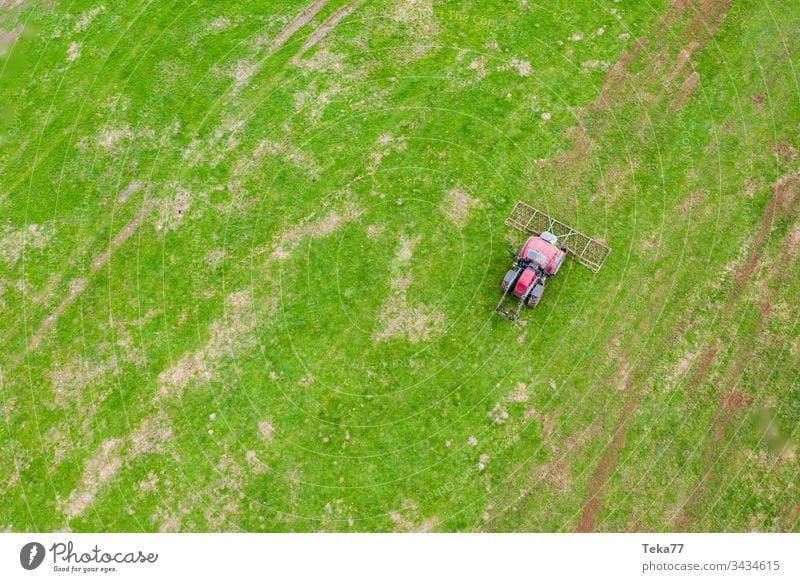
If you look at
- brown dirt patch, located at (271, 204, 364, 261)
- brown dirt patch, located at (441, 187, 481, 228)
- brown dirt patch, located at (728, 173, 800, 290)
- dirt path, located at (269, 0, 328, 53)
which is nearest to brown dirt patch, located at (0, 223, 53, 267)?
brown dirt patch, located at (271, 204, 364, 261)

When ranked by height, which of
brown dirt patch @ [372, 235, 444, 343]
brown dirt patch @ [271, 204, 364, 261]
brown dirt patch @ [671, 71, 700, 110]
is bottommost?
brown dirt patch @ [372, 235, 444, 343]

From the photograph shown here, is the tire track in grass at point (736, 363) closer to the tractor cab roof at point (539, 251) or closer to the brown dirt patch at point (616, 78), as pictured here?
the tractor cab roof at point (539, 251)

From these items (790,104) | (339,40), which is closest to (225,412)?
(339,40)

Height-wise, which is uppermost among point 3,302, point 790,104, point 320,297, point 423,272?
point 790,104

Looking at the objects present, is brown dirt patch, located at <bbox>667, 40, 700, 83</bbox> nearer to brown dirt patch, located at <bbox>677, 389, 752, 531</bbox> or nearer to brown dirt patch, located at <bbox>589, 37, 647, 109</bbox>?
brown dirt patch, located at <bbox>589, 37, 647, 109</bbox>

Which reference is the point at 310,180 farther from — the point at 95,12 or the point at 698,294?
the point at 698,294

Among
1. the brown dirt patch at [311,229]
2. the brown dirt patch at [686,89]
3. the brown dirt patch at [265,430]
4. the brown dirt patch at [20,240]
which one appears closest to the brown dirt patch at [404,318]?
the brown dirt patch at [311,229]
